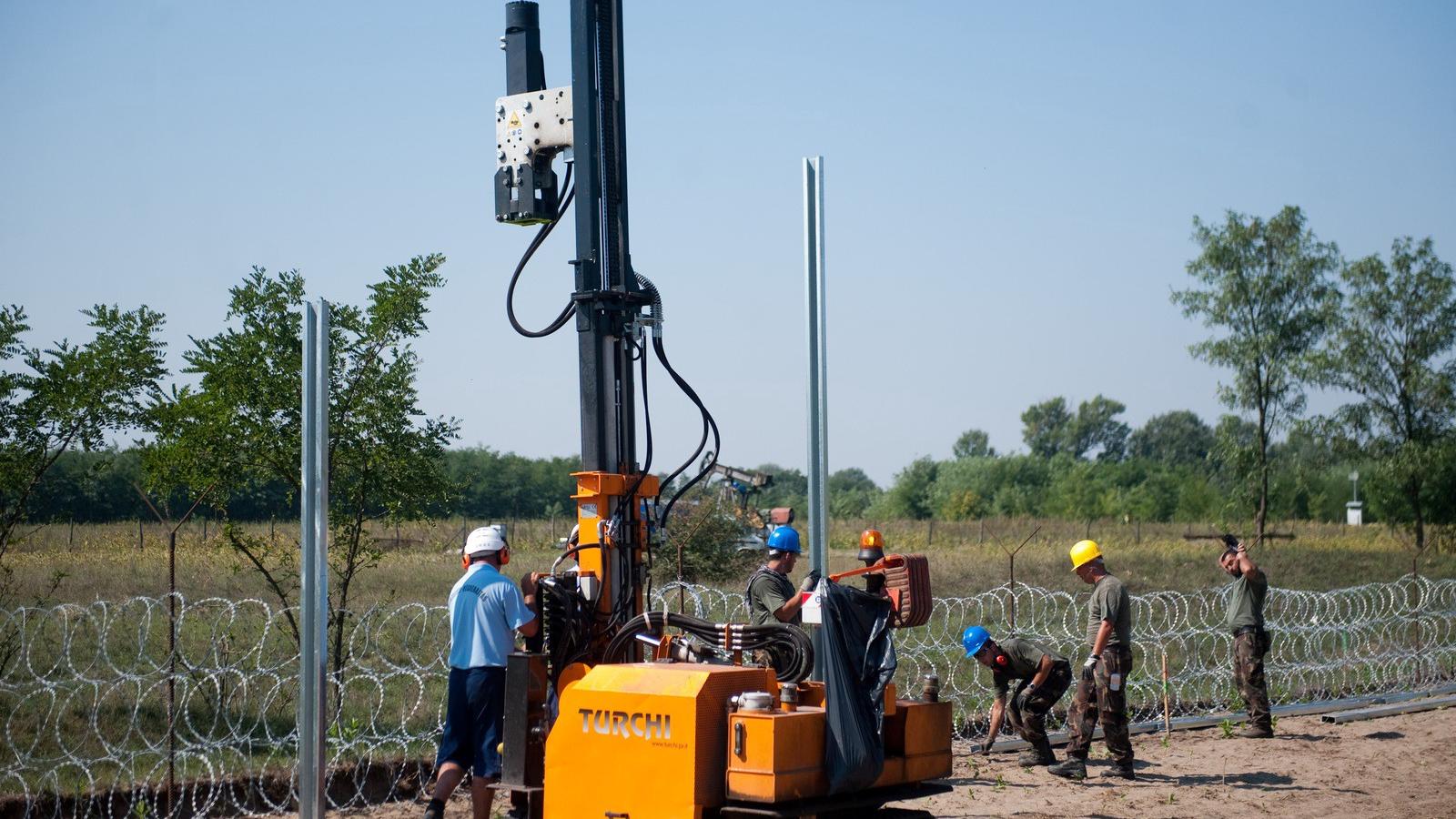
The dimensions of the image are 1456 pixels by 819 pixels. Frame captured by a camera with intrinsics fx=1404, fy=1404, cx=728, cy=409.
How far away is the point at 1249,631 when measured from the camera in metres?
13.1

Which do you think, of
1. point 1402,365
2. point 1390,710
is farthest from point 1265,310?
point 1390,710

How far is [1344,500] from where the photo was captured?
2842 inches

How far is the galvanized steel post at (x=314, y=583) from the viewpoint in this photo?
19.8 ft

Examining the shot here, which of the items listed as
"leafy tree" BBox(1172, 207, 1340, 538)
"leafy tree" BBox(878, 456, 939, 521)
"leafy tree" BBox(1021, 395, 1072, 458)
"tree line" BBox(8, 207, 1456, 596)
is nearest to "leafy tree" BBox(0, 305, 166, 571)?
"tree line" BBox(8, 207, 1456, 596)

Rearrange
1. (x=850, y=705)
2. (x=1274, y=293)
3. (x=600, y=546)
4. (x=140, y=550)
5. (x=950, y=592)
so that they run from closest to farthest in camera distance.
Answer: (x=850, y=705) < (x=600, y=546) < (x=140, y=550) < (x=950, y=592) < (x=1274, y=293)

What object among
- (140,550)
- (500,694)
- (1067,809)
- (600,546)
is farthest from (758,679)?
(140,550)

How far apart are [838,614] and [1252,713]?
829 cm

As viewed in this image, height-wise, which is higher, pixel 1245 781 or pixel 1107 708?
pixel 1107 708

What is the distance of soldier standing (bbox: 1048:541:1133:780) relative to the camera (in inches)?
437

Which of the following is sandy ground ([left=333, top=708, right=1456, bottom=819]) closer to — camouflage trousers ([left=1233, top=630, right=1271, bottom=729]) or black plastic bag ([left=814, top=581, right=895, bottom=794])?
camouflage trousers ([left=1233, top=630, right=1271, bottom=729])

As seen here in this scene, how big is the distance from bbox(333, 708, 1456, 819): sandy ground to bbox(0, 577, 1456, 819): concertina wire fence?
3.37ft

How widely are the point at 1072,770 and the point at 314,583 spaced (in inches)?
281

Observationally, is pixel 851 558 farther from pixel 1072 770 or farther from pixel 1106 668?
pixel 1106 668

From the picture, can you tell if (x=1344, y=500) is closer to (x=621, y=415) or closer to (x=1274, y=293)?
(x=1274, y=293)
